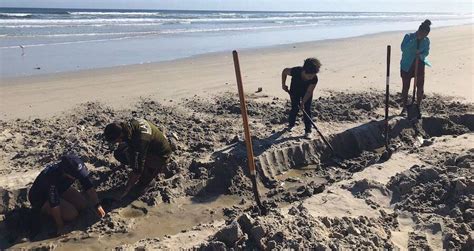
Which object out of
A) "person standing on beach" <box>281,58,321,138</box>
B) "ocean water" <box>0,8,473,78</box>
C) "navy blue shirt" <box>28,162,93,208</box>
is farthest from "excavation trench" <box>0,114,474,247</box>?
"ocean water" <box>0,8,473,78</box>

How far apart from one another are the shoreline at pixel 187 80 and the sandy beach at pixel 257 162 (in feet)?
0.22

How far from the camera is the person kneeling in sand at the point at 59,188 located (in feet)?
16.5

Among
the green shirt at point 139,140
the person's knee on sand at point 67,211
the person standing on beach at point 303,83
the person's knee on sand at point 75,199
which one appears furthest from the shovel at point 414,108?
the person's knee on sand at point 67,211

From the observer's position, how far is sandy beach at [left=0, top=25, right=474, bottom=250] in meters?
4.67

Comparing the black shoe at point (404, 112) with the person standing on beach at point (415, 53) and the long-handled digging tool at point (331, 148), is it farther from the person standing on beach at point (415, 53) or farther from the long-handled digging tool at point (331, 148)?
the long-handled digging tool at point (331, 148)

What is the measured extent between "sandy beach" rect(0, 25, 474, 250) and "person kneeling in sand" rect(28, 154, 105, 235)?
202 mm

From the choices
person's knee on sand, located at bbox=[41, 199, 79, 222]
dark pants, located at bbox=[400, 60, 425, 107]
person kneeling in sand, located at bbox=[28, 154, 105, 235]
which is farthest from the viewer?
dark pants, located at bbox=[400, 60, 425, 107]

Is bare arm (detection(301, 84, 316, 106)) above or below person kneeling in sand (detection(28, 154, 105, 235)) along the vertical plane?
above

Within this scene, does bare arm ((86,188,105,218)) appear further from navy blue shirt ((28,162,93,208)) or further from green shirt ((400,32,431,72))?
green shirt ((400,32,431,72))

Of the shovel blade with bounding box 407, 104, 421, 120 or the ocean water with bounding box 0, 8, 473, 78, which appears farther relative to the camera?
the ocean water with bounding box 0, 8, 473, 78

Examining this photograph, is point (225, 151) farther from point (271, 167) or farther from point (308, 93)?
point (308, 93)

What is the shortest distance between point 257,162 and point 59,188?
2.52m

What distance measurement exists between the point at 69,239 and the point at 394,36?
20305 millimetres

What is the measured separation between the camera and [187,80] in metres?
11.3
